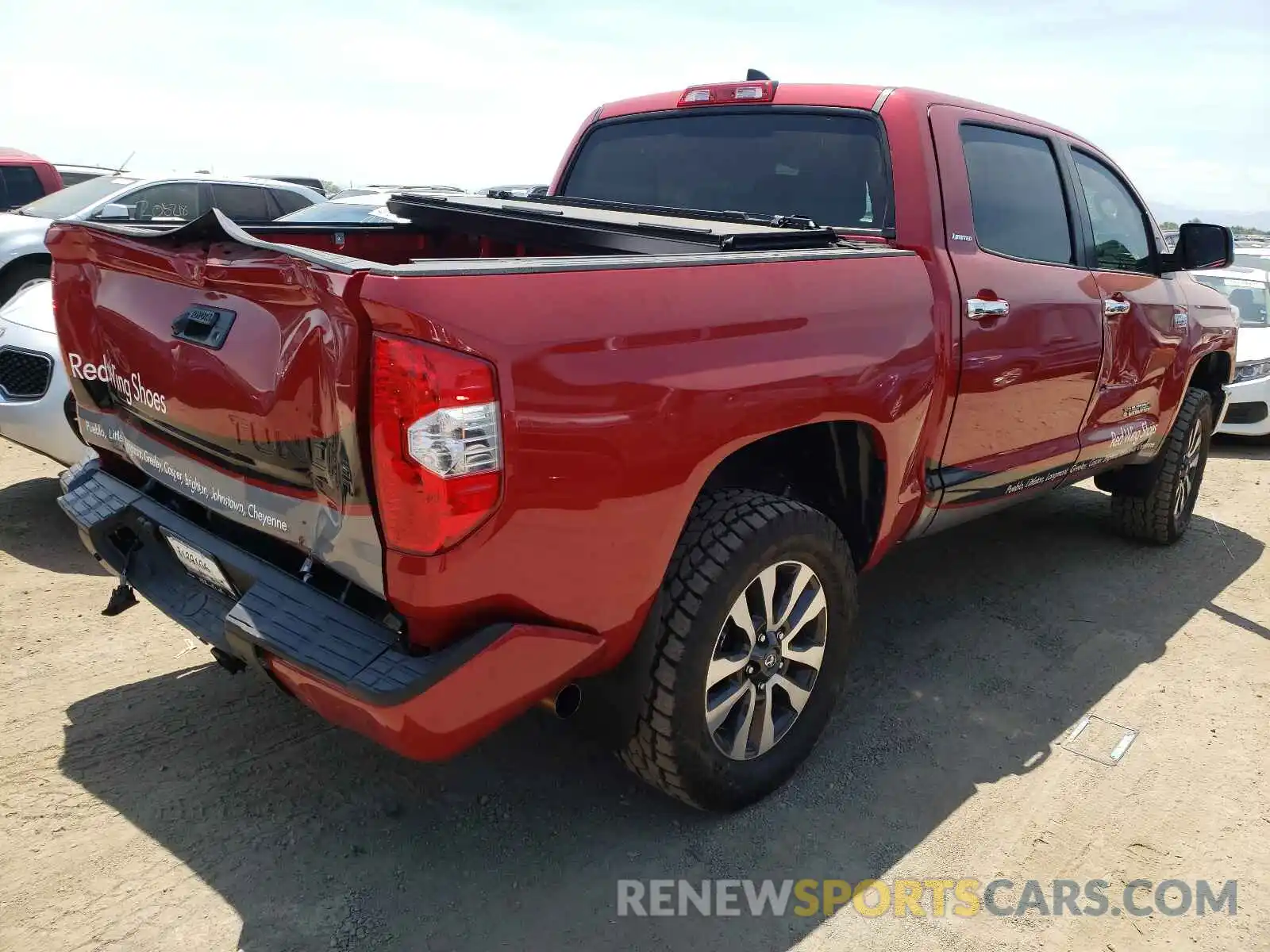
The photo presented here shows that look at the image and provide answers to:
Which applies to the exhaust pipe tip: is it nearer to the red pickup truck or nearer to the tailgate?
the red pickup truck

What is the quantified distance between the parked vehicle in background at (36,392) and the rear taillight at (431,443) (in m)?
3.15

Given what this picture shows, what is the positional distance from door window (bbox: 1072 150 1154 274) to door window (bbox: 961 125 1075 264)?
0.88 feet

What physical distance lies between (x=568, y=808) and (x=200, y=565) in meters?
1.18

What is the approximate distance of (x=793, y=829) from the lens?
2.78 meters

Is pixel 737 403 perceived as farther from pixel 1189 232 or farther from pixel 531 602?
pixel 1189 232

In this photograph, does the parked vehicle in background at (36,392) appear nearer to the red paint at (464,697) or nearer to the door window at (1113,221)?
the red paint at (464,697)

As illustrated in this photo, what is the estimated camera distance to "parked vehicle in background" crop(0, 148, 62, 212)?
1031 centimetres

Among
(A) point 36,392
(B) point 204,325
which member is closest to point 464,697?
(B) point 204,325

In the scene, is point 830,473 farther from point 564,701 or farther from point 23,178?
point 23,178

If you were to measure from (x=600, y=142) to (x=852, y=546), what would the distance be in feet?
7.07

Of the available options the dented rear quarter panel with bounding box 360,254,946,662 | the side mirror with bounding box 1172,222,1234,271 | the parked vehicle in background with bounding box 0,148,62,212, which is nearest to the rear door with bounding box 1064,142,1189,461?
the side mirror with bounding box 1172,222,1234,271

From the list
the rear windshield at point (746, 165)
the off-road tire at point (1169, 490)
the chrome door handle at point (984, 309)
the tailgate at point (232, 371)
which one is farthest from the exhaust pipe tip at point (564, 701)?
the off-road tire at point (1169, 490)

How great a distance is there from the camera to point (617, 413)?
2148 mm

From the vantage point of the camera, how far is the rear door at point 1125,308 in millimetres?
4055
